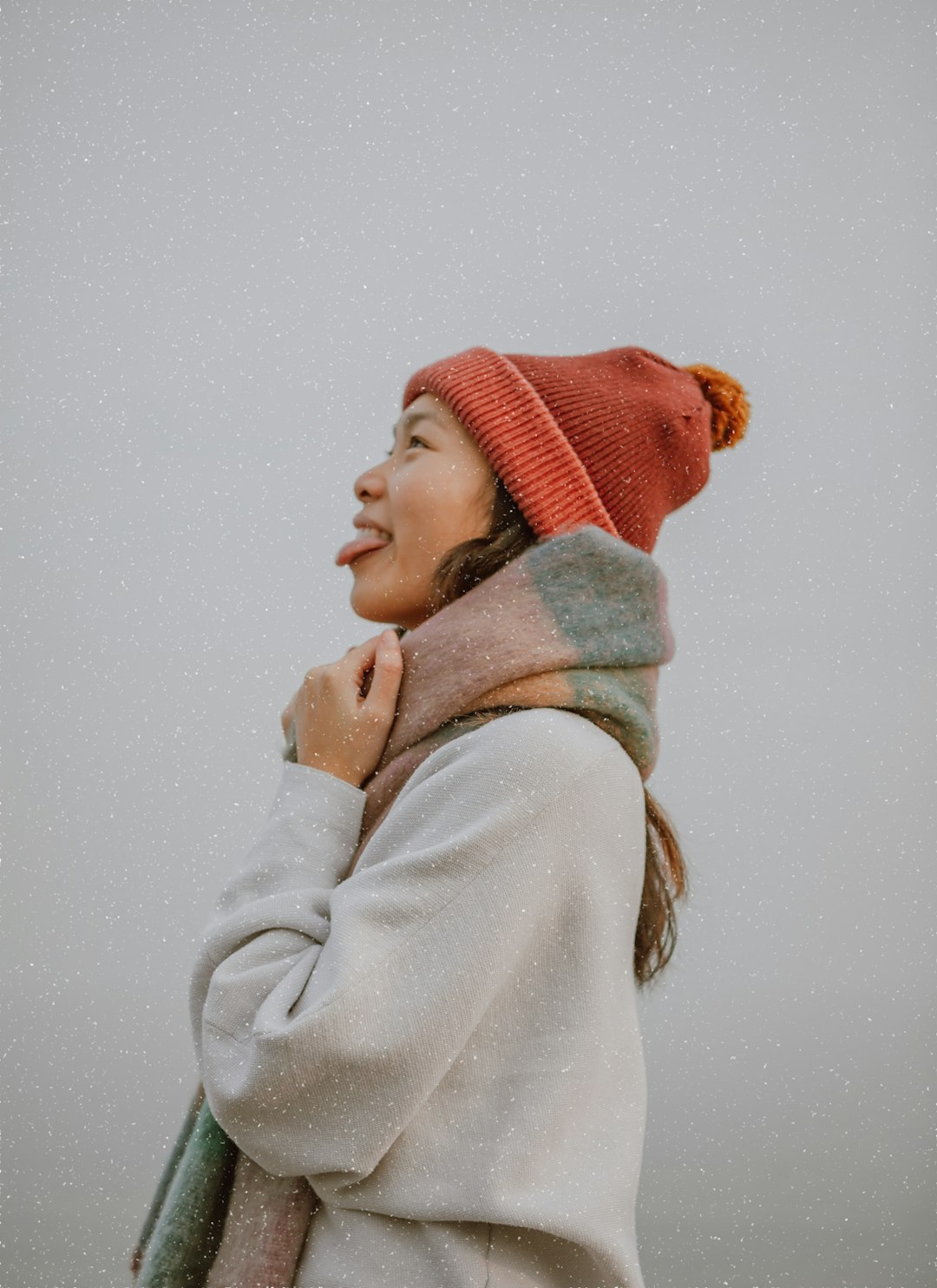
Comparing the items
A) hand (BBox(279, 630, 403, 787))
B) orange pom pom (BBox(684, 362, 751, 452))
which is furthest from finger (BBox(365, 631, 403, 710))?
orange pom pom (BBox(684, 362, 751, 452))

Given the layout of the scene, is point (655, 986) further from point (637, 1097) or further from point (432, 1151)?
point (432, 1151)

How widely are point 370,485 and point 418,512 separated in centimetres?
6

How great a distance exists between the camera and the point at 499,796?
25.6 inches

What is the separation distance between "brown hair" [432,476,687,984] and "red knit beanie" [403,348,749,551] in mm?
19

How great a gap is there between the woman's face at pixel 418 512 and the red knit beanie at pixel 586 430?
0.02 metres

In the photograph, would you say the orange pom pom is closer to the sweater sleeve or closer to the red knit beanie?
the red knit beanie

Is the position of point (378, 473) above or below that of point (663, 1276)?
above

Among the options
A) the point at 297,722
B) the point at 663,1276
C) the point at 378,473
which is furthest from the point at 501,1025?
the point at 663,1276

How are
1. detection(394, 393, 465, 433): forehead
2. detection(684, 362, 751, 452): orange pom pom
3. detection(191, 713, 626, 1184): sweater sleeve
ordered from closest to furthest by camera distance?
detection(191, 713, 626, 1184): sweater sleeve < detection(394, 393, 465, 433): forehead < detection(684, 362, 751, 452): orange pom pom

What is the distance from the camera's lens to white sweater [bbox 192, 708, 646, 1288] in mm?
598

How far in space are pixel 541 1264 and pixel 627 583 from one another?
388 mm

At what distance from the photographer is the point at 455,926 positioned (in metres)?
0.62

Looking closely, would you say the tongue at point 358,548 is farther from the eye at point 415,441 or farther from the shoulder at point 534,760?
the shoulder at point 534,760

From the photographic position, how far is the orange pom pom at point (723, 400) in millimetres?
987
